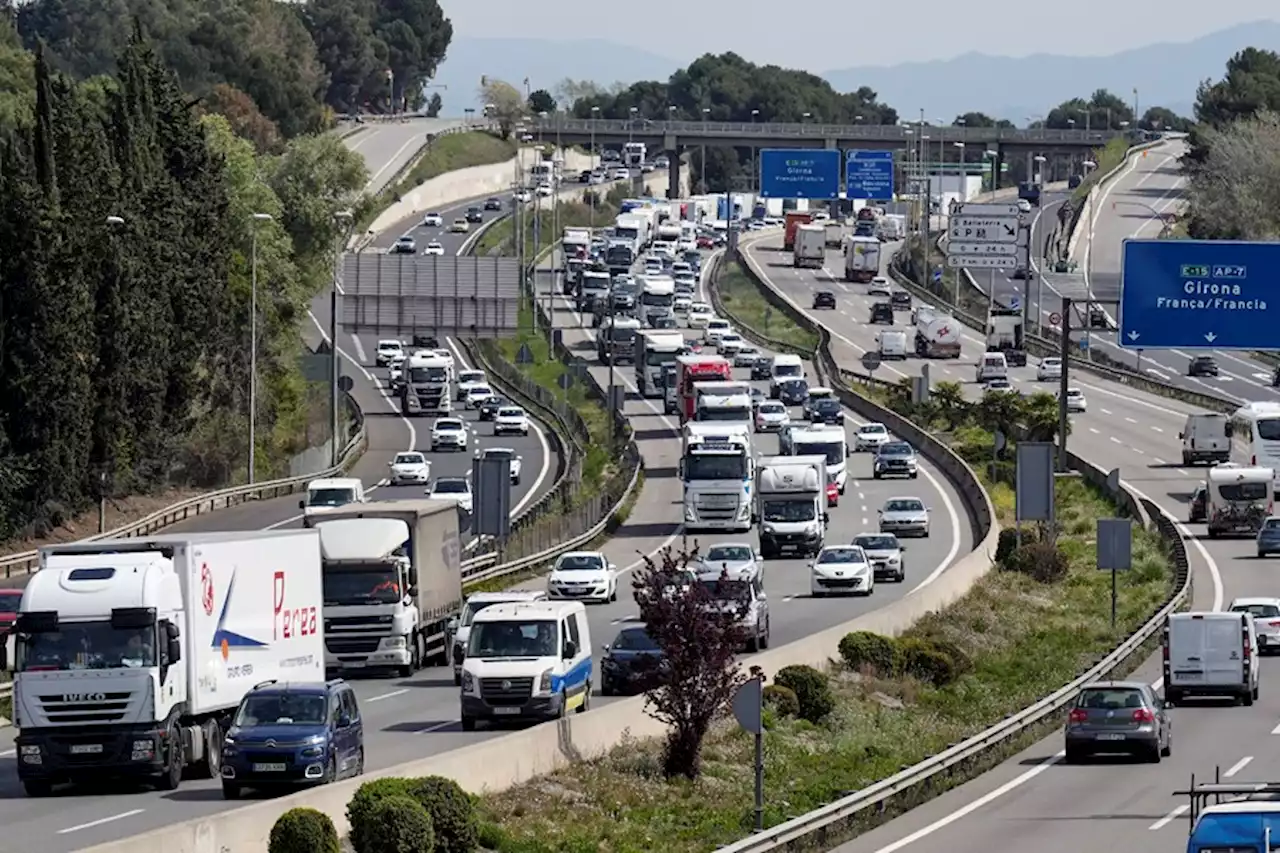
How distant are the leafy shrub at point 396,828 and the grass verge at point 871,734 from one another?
2.27 metres

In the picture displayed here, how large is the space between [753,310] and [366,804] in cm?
13177

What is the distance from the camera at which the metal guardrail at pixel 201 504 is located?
67.4m

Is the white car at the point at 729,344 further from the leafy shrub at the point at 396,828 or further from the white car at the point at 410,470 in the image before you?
the leafy shrub at the point at 396,828

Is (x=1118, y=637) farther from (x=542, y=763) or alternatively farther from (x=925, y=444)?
(x=925, y=444)

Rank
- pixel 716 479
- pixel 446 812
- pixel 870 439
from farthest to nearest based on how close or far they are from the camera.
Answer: pixel 870 439
pixel 716 479
pixel 446 812

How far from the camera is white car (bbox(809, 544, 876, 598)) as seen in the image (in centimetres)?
6391

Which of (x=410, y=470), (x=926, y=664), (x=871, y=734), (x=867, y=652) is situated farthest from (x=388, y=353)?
(x=871, y=734)

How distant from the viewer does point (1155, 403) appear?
11762 centimetres

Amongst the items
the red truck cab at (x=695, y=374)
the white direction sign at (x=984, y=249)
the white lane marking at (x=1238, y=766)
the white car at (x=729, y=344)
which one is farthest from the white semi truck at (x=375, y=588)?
the white car at (x=729, y=344)

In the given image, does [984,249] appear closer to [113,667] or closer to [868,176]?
[868,176]

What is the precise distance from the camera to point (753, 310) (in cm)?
15962

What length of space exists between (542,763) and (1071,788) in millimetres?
8142

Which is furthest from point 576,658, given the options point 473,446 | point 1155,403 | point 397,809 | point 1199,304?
point 1155,403

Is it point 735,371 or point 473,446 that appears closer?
point 473,446
